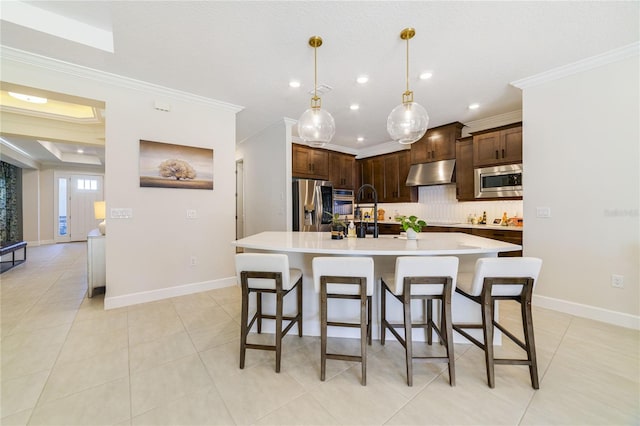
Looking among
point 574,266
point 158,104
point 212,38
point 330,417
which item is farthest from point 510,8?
point 158,104

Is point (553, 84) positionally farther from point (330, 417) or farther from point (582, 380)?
point (330, 417)

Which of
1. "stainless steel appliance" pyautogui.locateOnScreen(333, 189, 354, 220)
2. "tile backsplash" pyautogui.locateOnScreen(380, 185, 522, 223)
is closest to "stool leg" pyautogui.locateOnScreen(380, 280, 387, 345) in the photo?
"tile backsplash" pyautogui.locateOnScreen(380, 185, 522, 223)

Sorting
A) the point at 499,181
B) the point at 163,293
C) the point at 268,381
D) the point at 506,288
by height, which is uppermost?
the point at 499,181

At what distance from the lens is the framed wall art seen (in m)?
3.09

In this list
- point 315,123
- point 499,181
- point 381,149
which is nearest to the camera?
point 315,123

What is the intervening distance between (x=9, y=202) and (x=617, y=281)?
1214 centimetres

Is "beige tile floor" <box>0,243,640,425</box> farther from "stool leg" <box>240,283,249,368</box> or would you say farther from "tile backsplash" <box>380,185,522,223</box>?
"tile backsplash" <box>380,185,522,223</box>

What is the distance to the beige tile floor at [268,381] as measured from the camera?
4.53 ft

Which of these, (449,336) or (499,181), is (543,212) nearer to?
(499,181)

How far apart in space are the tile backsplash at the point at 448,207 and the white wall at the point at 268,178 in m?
2.78

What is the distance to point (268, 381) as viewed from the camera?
5.47ft

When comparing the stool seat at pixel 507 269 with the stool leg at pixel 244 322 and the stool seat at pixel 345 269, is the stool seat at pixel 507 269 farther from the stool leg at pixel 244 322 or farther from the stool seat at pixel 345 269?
the stool leg at pixel 244 322

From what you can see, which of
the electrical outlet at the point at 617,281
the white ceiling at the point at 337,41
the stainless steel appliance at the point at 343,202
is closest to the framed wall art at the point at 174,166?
the white ceiling at the point at 337,41

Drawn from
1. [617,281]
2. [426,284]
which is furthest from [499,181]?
[426,284]
